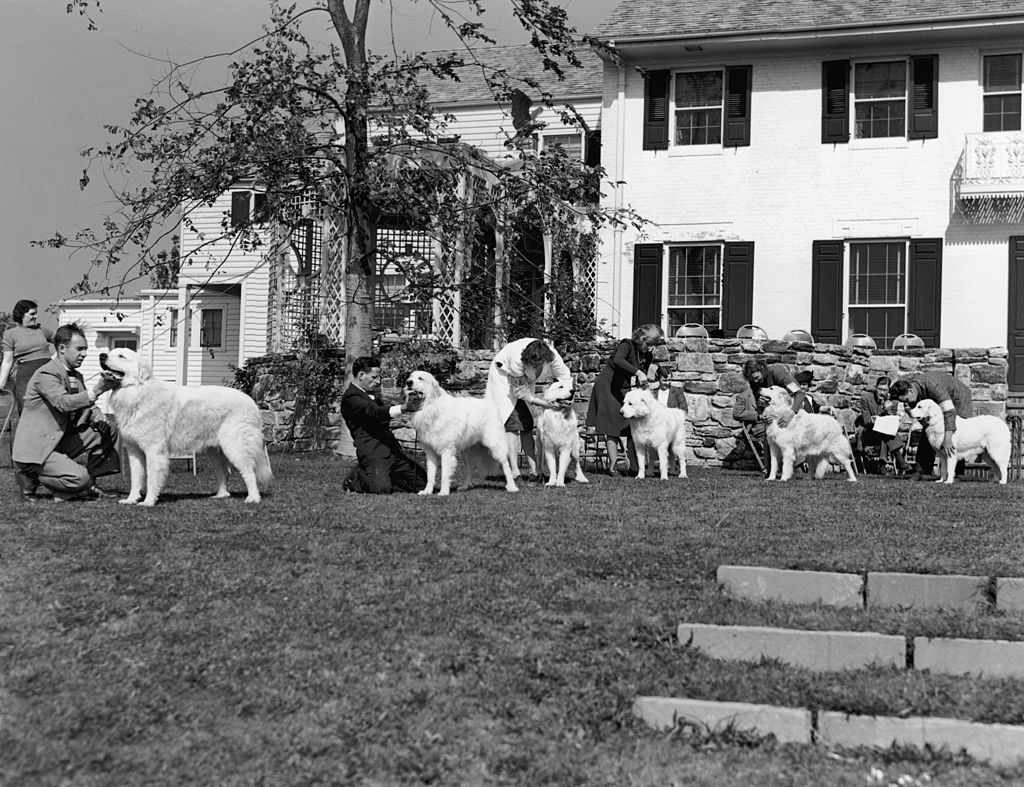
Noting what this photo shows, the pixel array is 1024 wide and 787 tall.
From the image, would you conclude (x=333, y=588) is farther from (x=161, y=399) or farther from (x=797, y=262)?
(x=797, y=262)

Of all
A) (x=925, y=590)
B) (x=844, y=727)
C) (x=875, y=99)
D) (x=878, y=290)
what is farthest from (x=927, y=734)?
(x=875, y=99)

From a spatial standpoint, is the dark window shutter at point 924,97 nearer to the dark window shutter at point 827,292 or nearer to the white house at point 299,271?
the dark window shutter at point 827,292

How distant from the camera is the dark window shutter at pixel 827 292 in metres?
21.2

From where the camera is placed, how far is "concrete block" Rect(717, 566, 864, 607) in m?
6.89

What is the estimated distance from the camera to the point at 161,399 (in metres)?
10.7

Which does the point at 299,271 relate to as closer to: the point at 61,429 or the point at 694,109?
the point at 694,109

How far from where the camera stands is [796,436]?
1448 centimetres

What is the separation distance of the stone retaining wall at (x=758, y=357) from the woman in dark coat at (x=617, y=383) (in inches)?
142

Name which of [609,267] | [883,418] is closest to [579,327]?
[609,267]

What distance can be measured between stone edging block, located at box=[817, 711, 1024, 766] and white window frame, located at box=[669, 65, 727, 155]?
18464 millimetres

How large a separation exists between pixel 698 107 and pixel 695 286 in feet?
11.1

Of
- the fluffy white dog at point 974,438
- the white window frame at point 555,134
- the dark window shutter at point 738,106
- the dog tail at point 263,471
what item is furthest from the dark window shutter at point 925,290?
the dog tail at point 263,471

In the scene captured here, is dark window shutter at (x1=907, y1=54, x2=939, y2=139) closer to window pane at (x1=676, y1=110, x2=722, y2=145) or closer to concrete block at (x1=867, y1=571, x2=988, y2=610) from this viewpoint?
window pane at (x1=676, y1=110, x2=722, y2=145)

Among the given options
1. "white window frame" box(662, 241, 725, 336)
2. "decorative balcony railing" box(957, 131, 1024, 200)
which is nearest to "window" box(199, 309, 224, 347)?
"white window frame" box(662, 241, 725, 336)
